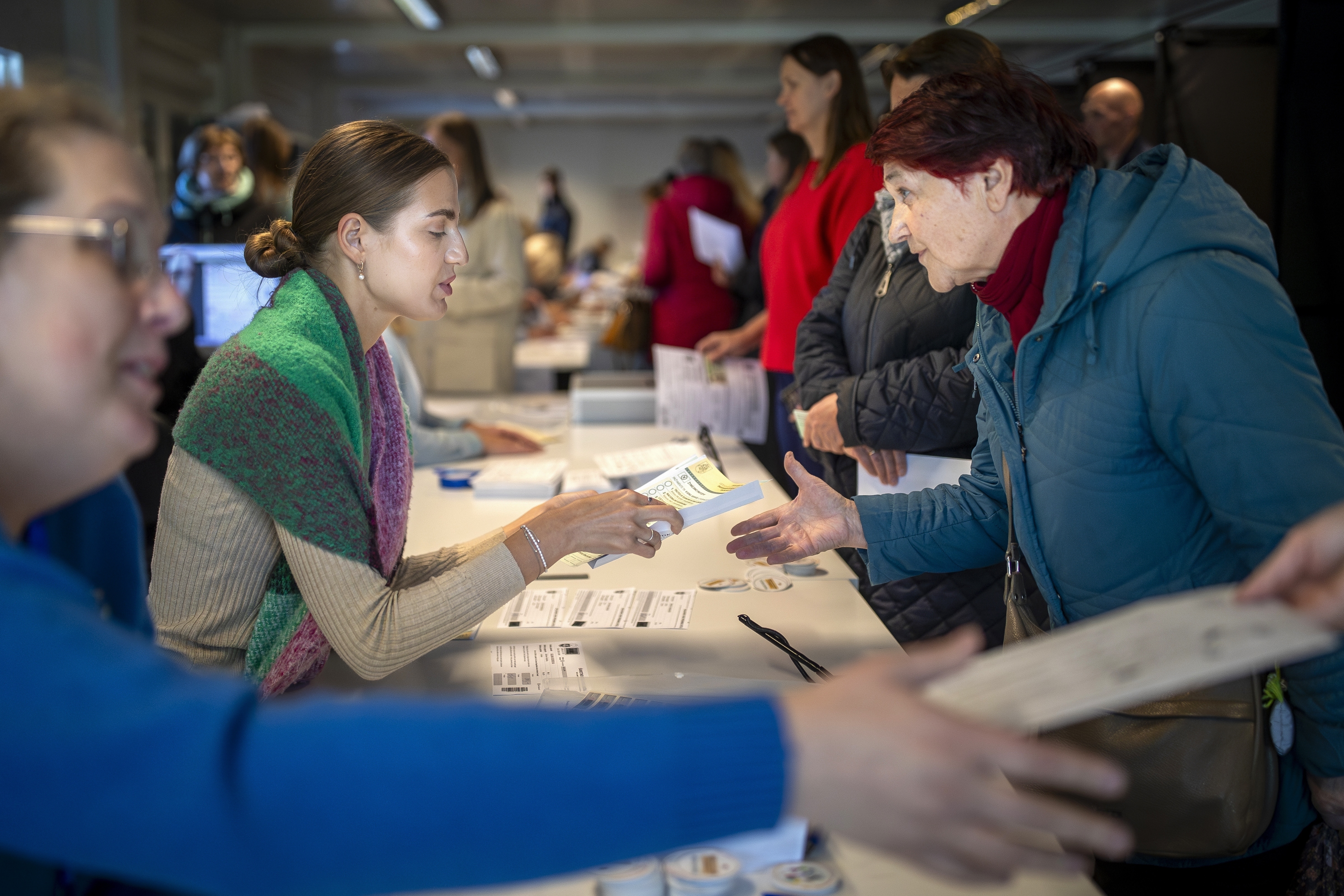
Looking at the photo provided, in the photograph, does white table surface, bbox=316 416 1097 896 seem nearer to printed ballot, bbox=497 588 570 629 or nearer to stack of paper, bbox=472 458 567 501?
printed ballot, bbox=497 588 570 629

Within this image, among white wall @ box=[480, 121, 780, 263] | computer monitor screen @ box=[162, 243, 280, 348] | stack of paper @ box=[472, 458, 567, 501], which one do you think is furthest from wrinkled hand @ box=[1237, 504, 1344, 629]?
white wall @ box=[480, 121, 780, 263]

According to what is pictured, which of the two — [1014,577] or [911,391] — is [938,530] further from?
[911,391]

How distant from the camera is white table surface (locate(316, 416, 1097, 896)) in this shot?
98cm

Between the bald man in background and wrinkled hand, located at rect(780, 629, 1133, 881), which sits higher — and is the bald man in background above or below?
above

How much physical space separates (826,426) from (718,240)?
8.72 ft

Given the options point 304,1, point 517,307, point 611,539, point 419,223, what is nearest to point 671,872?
point 611,539

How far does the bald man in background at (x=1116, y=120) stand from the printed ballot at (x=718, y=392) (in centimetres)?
257

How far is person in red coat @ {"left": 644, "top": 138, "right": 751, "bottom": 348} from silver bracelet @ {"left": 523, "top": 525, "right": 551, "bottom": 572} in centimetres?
377

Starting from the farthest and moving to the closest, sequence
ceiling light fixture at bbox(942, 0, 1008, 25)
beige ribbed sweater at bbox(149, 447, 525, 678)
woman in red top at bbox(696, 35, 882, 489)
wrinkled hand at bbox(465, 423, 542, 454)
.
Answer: ceiling light fixture at bbox(942, 0, 1008, 25), wrinkled hand at bbox(465, 423, 542, 454), woman in red top at bbox(696, 35, 882, 489), beige ribbed sweater at bbox(149, 447, 525, 678)

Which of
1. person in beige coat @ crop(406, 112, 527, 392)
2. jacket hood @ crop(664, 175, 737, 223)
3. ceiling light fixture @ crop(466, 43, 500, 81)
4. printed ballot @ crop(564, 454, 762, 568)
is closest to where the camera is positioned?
printed ballot @ crop(564, 454, 762, 568)

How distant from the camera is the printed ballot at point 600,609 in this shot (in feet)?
5.48

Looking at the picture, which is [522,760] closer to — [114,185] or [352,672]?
[114,185]

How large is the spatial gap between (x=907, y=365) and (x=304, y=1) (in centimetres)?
918

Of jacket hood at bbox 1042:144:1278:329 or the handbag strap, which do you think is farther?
the handbag strap
